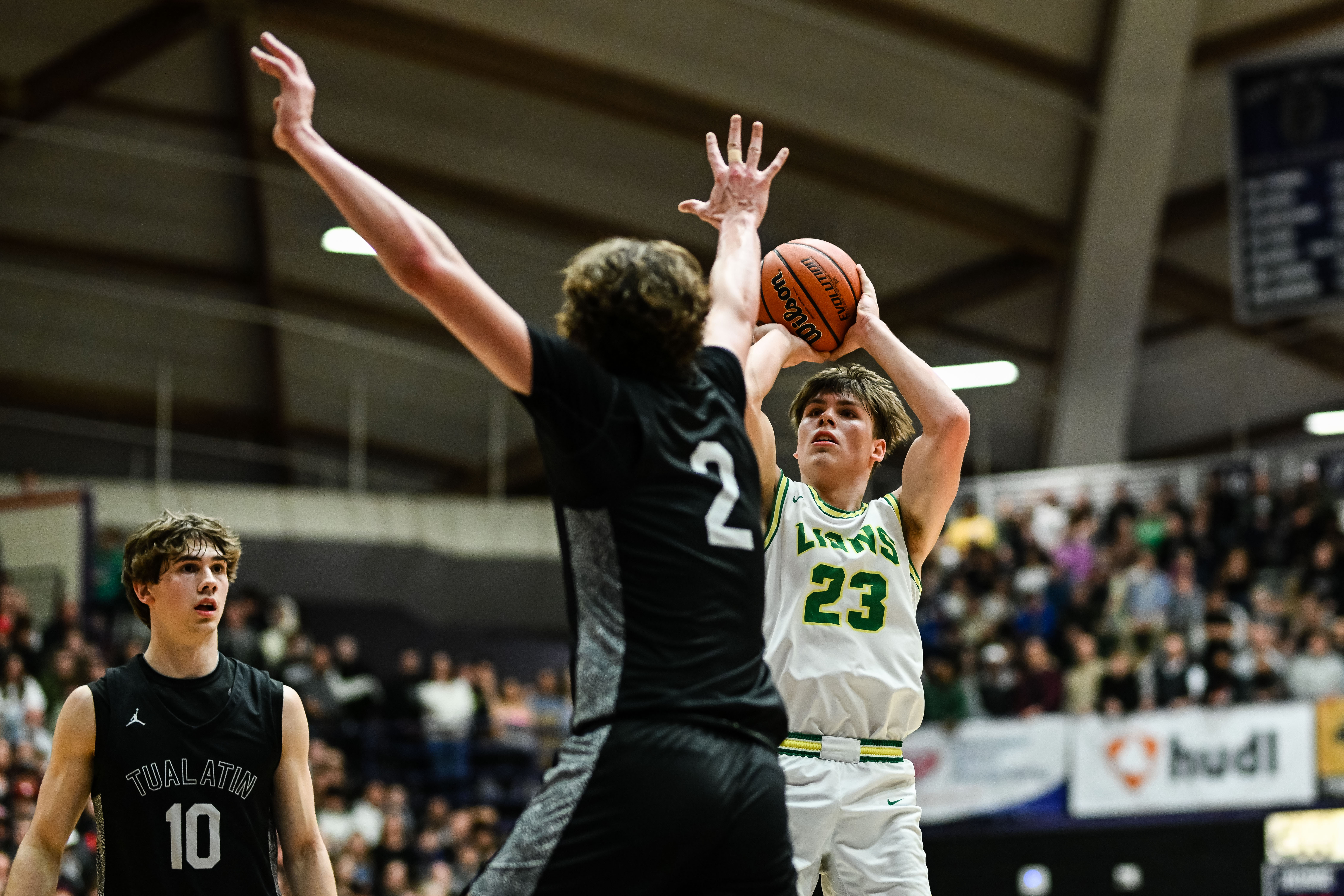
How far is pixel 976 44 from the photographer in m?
19.2

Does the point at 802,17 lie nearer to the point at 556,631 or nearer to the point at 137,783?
the point at 556,631

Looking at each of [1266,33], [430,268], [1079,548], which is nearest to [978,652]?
[1079,548]

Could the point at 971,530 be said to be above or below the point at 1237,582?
above

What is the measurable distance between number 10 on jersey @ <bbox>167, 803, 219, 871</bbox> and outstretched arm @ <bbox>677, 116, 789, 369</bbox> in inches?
80.8

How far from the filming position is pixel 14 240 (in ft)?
78.4

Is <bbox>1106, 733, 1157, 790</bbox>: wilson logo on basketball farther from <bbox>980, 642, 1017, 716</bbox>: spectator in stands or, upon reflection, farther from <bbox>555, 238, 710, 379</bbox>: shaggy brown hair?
<bbox>555, 238, 710, 379</bbox>: shaggy brown hair

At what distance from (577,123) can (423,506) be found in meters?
7.97

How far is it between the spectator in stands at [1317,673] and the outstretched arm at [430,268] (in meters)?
14.6

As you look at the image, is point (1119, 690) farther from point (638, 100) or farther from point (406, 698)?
point (638, 100)

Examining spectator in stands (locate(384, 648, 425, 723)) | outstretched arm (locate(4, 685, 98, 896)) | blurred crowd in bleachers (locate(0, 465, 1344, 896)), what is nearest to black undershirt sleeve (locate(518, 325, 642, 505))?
outstretched arm (locate(4, 685, 98, 896))

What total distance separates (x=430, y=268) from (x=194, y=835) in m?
2.09

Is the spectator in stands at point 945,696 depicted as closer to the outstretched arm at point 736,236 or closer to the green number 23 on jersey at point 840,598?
the green number 23 on jersey at point 840,598

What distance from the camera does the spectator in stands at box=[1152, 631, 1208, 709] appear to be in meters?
16.7

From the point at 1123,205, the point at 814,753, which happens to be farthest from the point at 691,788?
the point at 1123,205
